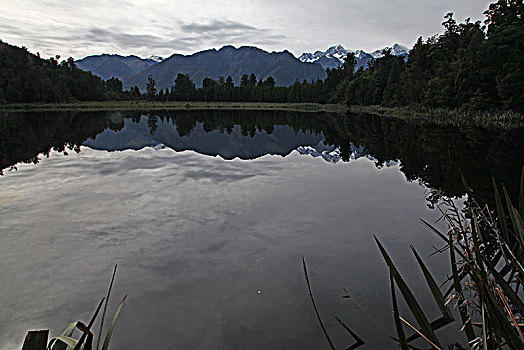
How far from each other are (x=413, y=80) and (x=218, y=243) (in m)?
61.0

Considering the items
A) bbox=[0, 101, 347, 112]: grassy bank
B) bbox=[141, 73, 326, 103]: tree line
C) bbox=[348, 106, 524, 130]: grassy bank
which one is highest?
bbox=[141, 73, 326, 103]: tree line

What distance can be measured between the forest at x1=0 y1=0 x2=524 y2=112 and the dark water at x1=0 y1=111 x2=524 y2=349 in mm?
26635

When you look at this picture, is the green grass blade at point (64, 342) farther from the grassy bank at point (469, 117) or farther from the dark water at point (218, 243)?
the grassy bank at point (469, 117)

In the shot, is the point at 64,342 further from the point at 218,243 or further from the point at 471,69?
the point at 471,69

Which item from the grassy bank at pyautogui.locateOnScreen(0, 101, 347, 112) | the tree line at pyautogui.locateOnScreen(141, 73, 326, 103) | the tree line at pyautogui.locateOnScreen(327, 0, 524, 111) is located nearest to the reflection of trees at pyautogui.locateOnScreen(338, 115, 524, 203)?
the tree line at pyautogui.locateOnScreen(327, 0, 524, 111)

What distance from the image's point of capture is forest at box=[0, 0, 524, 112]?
39656 millimetres

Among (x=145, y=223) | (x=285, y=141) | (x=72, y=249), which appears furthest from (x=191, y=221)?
(x=285, y=141)

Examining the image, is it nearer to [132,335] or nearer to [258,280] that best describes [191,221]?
[258,280]

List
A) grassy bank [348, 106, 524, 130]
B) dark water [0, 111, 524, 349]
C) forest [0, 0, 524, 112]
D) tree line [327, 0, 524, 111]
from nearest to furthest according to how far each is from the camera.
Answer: dark water [0, 111, 524, 349] < grassy bank [348, 106, 524, 130] < tree line [327, 0, 524, 111] < forest [0, 0, 524, 112]

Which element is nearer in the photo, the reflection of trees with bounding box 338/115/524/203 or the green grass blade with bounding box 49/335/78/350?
the green grass blade with bounding box 49/335/78/350

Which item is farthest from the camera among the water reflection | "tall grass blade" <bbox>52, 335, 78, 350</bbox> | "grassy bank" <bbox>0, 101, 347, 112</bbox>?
"grassy bank" <bbox>0, 101, 347, 112</bbox>

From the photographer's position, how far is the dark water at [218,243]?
5.25m

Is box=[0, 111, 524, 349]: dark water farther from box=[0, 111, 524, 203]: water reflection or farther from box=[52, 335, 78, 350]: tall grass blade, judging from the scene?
box=[52, 335, 78, 350]: tall grass blade

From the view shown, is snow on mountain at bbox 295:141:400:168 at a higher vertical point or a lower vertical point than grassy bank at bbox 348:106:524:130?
lower
